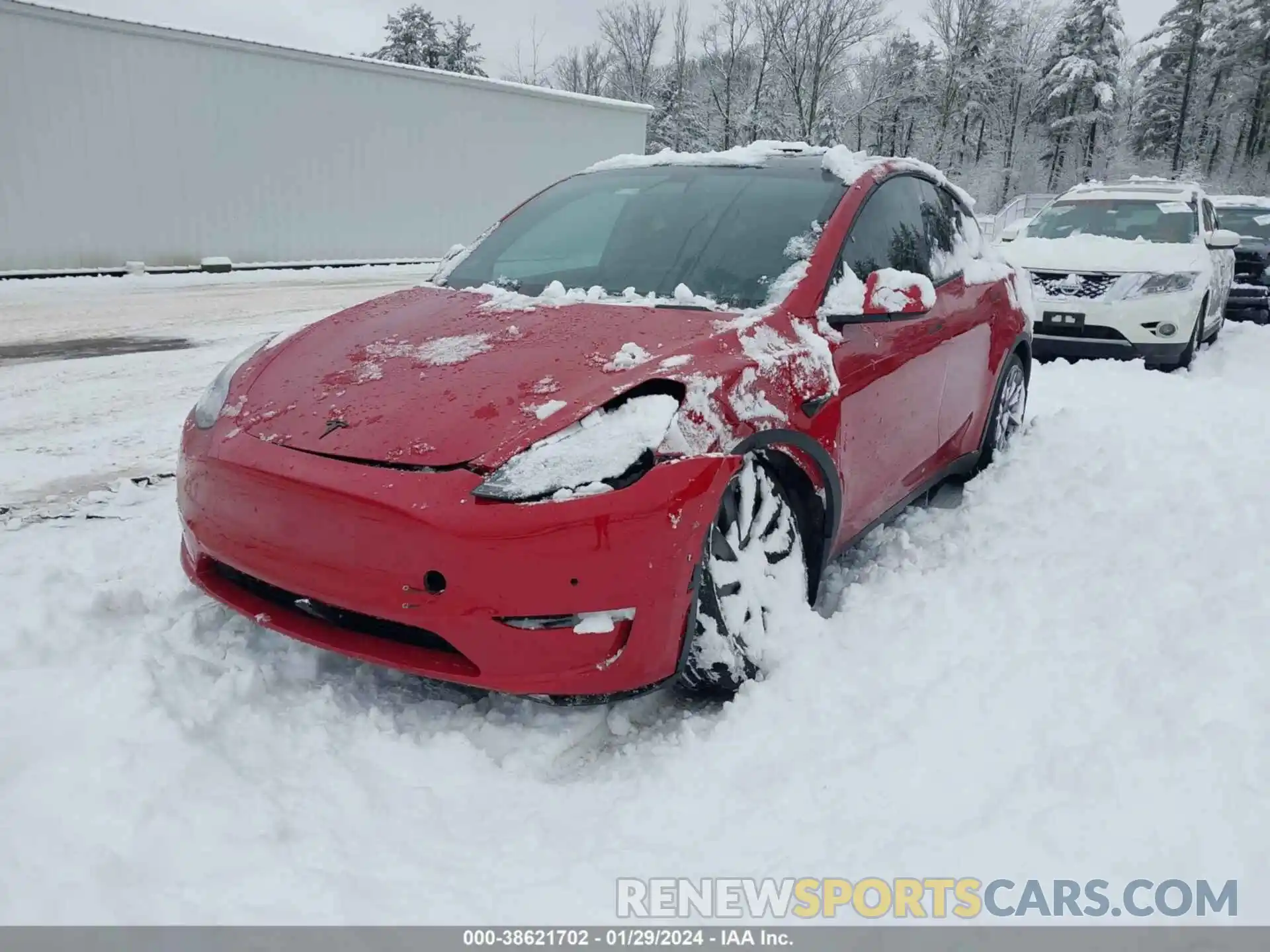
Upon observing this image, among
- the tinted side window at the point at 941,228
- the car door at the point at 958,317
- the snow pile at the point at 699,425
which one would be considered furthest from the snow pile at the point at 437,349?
the tinted side window at the point at 941,228

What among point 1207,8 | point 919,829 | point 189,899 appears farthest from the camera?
point 1207,8

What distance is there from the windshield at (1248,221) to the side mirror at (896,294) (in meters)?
11.9

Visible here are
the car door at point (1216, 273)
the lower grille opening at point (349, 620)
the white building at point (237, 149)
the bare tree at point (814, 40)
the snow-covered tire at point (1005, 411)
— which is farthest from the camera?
the bare tree at point (814, 40)

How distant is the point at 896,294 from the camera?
10.2 feet

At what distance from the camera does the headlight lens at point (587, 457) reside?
221 cm

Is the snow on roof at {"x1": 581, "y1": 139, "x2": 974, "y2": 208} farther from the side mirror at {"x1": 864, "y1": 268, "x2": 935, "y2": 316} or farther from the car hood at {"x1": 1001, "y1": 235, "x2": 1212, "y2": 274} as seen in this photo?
the car hood at {"x1": 1001, "y1": 235, "x2": 1212, "y2": 274}

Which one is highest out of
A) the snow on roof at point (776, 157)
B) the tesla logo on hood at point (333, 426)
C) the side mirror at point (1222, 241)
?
the snow on roof at point (776, 157)

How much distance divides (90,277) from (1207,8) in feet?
176

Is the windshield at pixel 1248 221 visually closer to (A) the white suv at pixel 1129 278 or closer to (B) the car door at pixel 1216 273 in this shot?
(B) the car door at pixel 1216 273

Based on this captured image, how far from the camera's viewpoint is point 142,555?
11.6 ft

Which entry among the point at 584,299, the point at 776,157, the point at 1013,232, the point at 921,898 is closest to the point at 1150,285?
the point at 1013,232

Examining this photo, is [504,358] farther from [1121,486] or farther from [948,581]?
[1121,486]

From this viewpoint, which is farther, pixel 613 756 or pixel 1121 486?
pixel 1121 486
